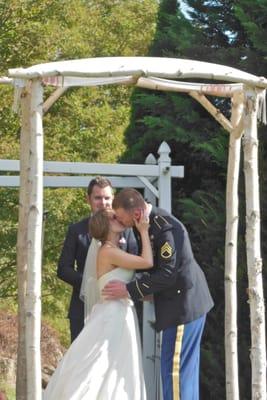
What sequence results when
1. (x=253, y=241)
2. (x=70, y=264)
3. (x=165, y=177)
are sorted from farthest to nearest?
(x=165, y=177), (x=70, y=264), (x=253, y=241)

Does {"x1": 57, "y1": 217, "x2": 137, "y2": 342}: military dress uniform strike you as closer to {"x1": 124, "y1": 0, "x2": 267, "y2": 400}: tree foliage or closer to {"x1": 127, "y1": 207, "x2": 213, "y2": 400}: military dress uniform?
{"x1": 127, "y1": 207, "x2": 213, "y2": 400}: military dress uniform

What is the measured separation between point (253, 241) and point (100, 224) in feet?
3.05

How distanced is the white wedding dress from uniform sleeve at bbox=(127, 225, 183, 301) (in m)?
0.16

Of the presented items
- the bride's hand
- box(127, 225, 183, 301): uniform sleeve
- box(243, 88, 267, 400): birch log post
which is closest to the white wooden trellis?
box(127, 225, 183, 301): uniform sleeve

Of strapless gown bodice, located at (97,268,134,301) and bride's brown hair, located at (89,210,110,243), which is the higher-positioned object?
bride's brown hair, located at (89,210,110,243)

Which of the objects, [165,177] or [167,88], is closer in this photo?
[167,88]

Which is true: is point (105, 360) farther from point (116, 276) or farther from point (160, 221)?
point (160, 221)

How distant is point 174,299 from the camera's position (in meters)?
5.25

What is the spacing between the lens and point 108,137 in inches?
596

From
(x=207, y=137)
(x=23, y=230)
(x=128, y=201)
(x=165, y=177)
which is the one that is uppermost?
(x=207, y=137)

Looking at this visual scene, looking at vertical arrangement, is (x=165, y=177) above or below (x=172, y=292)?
above

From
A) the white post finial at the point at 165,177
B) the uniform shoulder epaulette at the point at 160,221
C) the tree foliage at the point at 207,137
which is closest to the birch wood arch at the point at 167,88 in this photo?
the uniform shoulder epaulette at the point at 160,221

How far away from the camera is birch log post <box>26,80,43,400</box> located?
171 inches

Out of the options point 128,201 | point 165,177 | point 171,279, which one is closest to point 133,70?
point 128,201
